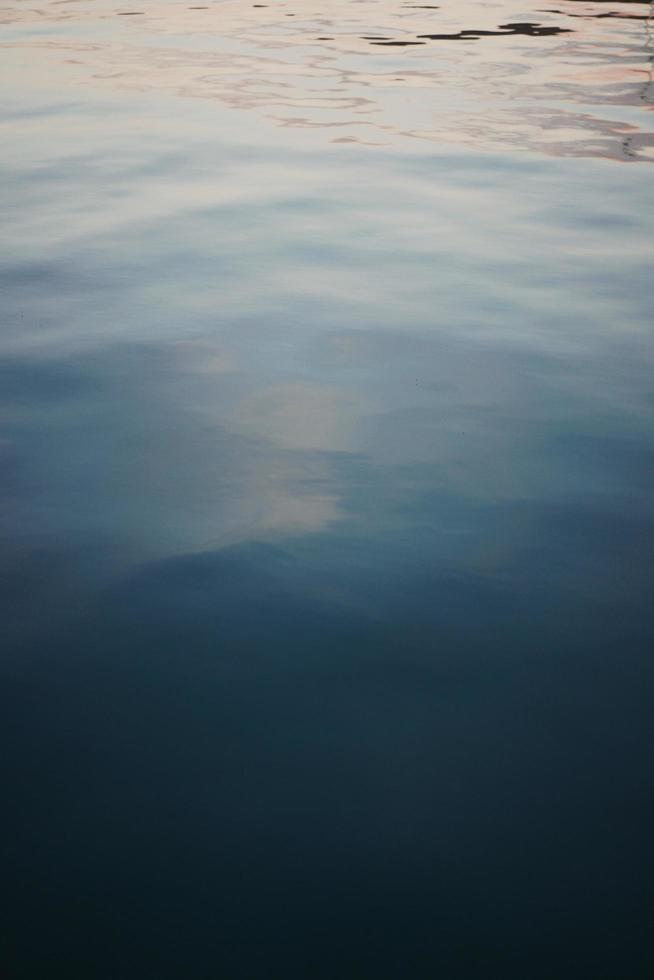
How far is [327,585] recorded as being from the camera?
2.07 metres

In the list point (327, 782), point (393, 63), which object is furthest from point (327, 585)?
point (393, 63)

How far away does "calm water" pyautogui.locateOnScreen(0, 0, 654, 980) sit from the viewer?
1416 millimetres

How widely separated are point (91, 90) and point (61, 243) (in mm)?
3877

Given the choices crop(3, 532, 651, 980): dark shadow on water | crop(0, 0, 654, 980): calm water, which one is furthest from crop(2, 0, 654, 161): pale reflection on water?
crop(3, 532, 651, 980): dark shadow on water

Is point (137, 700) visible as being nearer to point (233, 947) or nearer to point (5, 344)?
point (233, 947)

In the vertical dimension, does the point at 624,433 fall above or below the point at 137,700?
above

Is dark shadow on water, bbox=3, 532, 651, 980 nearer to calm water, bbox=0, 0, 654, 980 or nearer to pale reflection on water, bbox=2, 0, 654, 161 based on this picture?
calm water, bbox=0, 0, 654, 980

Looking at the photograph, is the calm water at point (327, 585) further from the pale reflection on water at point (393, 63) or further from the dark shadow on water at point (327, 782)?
the pale reflection on water at point (393, 63)

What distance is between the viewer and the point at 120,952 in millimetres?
1346

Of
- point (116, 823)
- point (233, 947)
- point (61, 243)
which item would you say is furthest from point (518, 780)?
point (61, 243)

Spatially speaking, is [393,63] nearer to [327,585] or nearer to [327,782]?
[327,585]

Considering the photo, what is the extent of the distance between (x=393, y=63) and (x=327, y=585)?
7422 mm

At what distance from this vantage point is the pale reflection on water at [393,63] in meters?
6.43

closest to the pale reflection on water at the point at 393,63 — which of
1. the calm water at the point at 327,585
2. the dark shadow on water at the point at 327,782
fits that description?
the calm water at the point at 327,585
